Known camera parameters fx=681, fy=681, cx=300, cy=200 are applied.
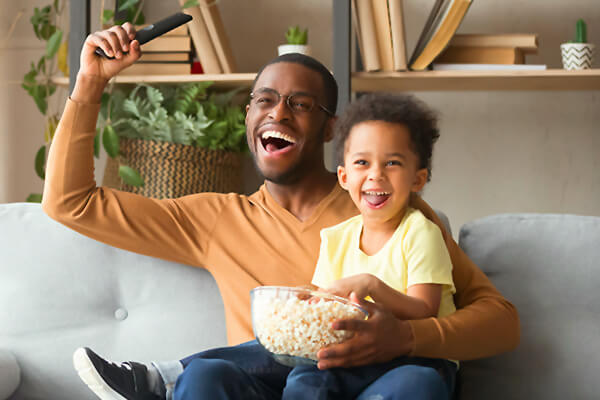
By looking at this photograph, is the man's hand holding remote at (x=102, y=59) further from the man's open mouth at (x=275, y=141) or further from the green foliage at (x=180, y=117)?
the green foliage at (x=180, y=117)

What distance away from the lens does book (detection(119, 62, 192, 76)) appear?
7.44 ft

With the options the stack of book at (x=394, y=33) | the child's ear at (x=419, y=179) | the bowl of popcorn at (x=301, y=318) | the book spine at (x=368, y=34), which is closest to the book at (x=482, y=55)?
the stack of book at (x=394, y=33)

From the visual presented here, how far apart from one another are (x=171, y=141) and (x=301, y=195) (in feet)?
2.89

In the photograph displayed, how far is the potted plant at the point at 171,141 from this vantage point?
217 centimetres

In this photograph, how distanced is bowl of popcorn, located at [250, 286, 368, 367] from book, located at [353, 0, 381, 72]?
126cm

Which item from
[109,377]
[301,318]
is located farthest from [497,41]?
[109,377]

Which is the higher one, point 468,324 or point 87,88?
point 87,88

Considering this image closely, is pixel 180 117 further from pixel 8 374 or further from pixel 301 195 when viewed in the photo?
pixel 8 374

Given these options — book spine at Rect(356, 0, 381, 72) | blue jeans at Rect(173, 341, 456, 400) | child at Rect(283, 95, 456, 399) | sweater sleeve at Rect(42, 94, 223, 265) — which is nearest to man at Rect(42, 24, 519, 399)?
sweater sleeve at Rect(42, 94, 223, 265)

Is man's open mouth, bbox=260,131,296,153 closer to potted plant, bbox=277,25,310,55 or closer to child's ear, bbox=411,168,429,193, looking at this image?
child's ear, bbox=411,168,429,193

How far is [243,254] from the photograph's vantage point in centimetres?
136

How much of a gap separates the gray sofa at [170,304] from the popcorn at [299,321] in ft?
1.55

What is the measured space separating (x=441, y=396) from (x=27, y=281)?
0.91 metres

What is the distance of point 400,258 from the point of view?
113 cm
